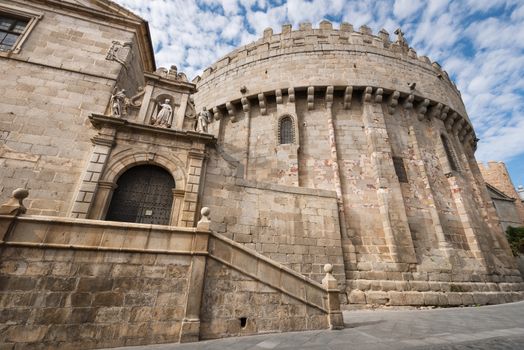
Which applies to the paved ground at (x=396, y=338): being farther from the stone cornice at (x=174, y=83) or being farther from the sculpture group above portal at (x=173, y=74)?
the sculpture group above portal at (x=173, y=74)

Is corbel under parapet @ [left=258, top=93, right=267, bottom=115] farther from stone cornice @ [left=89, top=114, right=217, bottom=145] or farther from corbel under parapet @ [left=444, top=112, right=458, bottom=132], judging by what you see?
corbel under parapet @ [left=444, top=112, right=458, bottom=132]

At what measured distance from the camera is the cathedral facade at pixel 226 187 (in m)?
3.94

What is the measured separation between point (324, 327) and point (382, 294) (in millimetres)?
4263

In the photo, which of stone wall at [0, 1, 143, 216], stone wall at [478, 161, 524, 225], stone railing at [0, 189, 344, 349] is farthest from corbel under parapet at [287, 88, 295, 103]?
stone wall at [478, 161, 524, 225]

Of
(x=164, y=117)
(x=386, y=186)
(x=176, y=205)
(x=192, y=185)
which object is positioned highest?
(x=164, y=117)

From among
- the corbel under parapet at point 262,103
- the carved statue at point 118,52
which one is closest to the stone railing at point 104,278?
the carved statue at point 118,52

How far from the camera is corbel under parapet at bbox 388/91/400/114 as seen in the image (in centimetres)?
1226

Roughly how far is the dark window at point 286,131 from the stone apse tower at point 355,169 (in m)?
0.07

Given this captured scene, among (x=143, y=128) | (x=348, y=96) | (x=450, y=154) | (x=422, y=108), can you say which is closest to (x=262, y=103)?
(x=348, y=96)

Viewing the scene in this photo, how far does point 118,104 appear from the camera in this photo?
7.73 m

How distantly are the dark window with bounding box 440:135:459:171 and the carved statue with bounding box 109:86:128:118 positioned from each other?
1546 centimetres

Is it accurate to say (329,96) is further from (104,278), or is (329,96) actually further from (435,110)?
(104,278)

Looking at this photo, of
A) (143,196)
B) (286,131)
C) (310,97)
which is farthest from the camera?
(310,97)

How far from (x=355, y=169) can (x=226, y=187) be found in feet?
20.3
